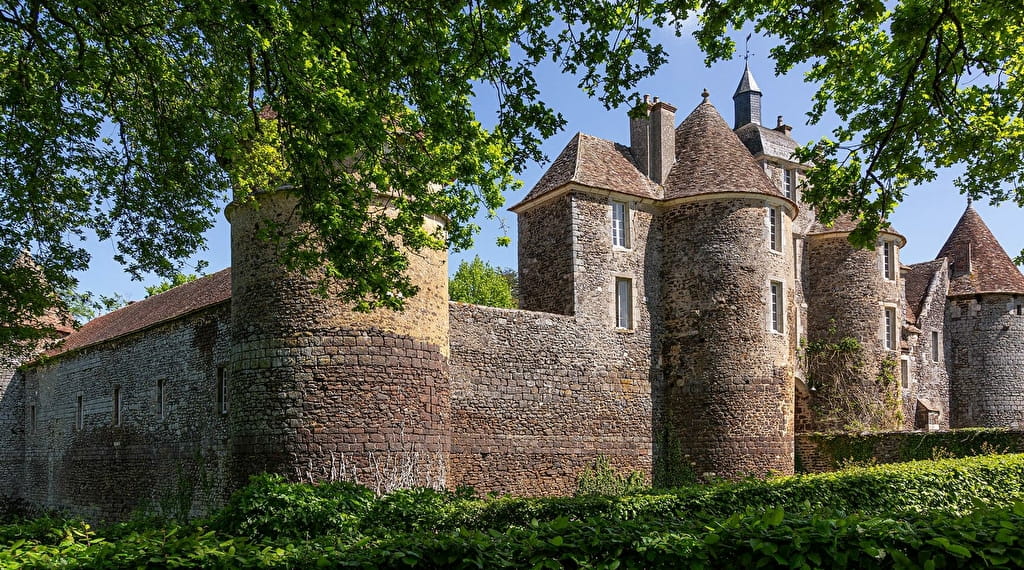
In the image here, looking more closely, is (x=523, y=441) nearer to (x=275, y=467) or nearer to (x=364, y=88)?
(x=275, y=467)

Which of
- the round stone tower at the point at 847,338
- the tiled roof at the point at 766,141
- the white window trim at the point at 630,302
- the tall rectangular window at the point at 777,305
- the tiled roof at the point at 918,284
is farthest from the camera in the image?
the tiled roof at the point at 918,284

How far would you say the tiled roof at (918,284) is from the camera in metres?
31.6

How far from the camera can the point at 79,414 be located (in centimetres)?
2453

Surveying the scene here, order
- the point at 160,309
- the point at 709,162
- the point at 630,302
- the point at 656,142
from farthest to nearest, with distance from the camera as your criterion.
Answer: the point at 160,309 < the point at 656,142 < the point at 709,162 < the point at 630,302

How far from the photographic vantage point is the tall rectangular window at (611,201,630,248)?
20391mm

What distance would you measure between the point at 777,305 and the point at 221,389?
13.5 metres

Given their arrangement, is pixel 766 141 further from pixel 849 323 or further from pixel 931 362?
pixel 931 362

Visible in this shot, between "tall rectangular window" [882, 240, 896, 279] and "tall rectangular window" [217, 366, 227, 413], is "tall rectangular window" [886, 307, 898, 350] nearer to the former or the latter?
"tall rectangular window" [882, 240, 896, 279]

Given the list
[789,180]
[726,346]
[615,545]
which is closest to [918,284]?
[789,180]

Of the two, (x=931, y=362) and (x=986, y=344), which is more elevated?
(x=986, y=344)

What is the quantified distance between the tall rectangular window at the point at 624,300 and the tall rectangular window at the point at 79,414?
16373mm

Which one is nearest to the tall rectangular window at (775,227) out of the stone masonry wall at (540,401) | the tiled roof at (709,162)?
the tiled roof at (709,162)

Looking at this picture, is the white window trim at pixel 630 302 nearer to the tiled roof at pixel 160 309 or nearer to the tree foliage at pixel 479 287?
the tiled roof at pixel 160 309

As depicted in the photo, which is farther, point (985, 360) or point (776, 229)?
point (985, 360)
